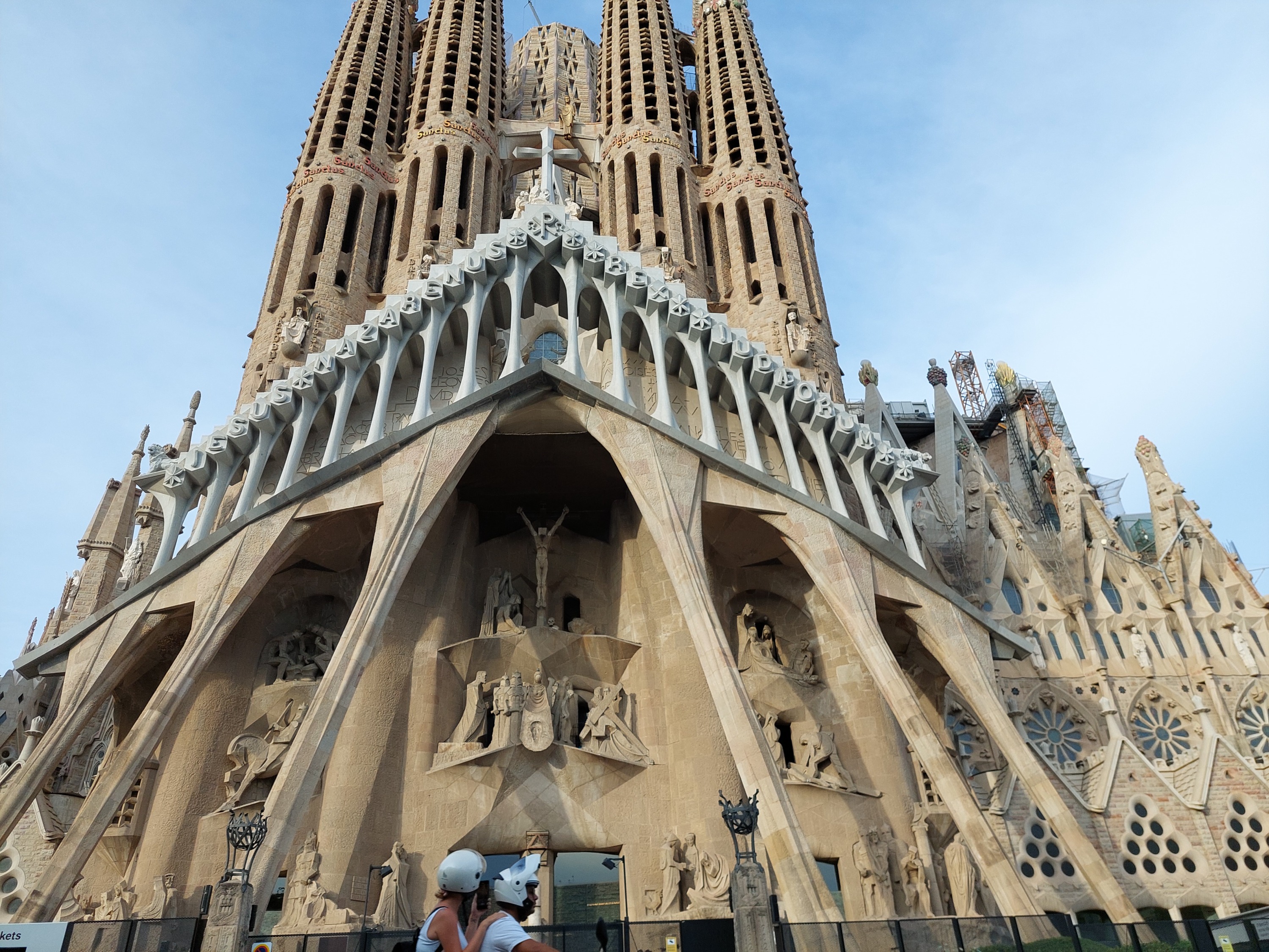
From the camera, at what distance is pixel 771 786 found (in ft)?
37.1

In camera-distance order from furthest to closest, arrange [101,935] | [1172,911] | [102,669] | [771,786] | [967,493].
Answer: [967,493], [1172,911], [102,669], [771,786], [101,935]

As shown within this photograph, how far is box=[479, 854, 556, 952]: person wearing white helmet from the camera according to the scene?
2.47 m

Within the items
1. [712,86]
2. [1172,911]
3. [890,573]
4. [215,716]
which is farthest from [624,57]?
[1172,911]

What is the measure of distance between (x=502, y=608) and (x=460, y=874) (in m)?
13.2

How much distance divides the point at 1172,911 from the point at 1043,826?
2.37m

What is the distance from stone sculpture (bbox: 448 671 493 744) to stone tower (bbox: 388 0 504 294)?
7991 millimetres

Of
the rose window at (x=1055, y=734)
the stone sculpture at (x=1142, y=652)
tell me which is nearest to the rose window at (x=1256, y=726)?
the stone sculpture at (x=1142, y=652)

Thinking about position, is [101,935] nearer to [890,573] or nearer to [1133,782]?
[890,573]

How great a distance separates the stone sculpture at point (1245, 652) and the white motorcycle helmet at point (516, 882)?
2102 centimetres

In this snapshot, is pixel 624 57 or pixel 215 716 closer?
pixel 215 716

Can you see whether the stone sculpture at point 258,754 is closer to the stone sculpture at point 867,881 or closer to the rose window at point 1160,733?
the stone sculpture at point 867,881

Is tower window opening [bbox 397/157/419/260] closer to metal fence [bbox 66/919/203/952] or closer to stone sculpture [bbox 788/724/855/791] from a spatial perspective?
stone sculpture [bbox 788/724/855/791]

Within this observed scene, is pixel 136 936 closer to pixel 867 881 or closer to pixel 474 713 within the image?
pixel 474 713


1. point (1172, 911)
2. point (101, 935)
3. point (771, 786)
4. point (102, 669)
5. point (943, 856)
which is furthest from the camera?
point (1172, 911)
